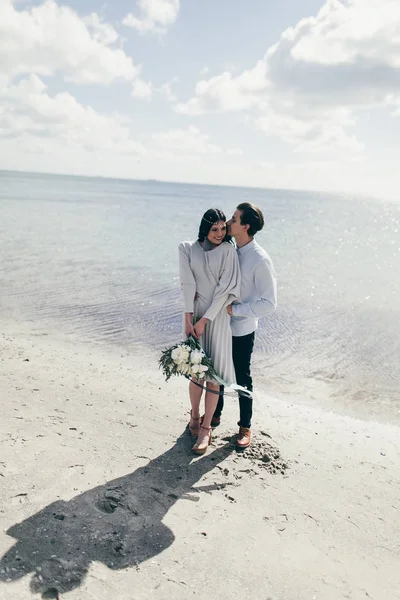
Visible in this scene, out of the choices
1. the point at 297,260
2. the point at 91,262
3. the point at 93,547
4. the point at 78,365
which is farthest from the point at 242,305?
the point at 297,260

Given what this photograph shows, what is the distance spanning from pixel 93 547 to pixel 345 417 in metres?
4.27

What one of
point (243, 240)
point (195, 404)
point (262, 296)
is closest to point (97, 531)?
point (195, 404)

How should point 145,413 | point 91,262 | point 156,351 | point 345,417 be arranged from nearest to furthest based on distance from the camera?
1. point 145,413
2. point 345,417
3. point 156,351
4. point 91,262

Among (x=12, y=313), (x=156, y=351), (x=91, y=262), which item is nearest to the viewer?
(x=156, y=351)

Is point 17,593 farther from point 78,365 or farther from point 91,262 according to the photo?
point 91,262

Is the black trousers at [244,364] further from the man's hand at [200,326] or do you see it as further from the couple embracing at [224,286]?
the man's hand at [200,326]

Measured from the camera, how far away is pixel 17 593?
2.93m

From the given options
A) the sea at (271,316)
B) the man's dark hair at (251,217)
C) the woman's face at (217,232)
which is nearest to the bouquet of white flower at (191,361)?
the woman's face at (217,232)

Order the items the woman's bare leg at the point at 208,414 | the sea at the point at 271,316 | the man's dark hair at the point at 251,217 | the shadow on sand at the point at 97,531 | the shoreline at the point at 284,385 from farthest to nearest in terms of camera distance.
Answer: the sea at the point at 271,316, the shoreline at the point at 284,385, the woman's bare leg at the point at 208,414, the man's dark hair at the point at 251,217, the shadow on sand at the point at 97,531

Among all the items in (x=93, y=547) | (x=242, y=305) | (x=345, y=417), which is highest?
(x=242, y=305)

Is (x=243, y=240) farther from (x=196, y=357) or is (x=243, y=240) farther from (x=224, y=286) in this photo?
(x=196, y=357)

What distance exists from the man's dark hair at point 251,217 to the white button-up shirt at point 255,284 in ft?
0.66

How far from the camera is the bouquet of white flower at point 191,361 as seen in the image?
4402 mm

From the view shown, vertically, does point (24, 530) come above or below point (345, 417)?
above
